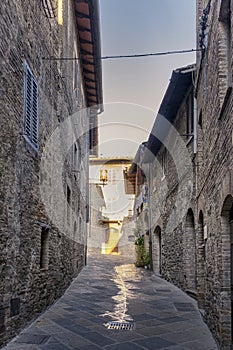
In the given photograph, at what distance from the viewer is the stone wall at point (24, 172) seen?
559 cm

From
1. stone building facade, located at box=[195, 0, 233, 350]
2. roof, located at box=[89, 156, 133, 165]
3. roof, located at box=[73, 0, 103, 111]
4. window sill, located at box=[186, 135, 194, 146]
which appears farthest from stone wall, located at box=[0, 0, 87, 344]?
roof, located at box=[89, 156, 133, 165]

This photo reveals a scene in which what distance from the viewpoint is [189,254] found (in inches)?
407

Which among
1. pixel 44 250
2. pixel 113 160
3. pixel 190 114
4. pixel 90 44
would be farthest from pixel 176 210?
pixel 113 160

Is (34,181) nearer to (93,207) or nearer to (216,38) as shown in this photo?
(216,38)

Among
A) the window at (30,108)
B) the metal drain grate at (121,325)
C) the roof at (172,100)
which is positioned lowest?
the metal drain grate at (121,325)

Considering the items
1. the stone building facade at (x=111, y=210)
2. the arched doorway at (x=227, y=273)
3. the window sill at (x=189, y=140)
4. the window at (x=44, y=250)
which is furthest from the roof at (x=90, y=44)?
the stone building facade at (x=111, y=210)

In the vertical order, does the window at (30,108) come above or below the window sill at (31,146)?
above

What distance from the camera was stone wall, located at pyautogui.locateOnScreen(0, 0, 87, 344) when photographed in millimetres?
5594

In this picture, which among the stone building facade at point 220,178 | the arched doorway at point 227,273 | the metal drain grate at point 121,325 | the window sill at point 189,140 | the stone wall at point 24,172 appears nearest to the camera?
the stone building facade at point 220,178

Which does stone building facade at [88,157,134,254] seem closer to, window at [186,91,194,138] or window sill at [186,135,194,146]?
window at [186,91,194,138]

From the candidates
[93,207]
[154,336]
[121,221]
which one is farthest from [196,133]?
[121,221]

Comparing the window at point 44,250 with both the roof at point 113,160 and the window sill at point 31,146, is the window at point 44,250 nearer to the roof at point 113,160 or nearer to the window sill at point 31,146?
the window sill at point 31,146

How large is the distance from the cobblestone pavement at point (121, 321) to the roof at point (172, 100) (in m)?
4.98

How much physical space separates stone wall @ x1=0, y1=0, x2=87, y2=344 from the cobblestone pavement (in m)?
0.35
